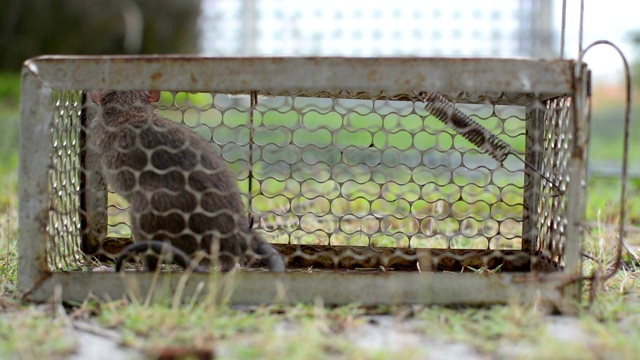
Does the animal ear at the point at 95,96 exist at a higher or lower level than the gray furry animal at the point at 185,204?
higher

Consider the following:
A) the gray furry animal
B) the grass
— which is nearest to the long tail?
the gray furry animal

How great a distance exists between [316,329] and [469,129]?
0.97m

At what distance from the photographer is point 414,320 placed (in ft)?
6.93

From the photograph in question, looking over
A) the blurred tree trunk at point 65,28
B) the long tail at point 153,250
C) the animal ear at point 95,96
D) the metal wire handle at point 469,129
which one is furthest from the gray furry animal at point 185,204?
the blurred tree trunk at point 65,28

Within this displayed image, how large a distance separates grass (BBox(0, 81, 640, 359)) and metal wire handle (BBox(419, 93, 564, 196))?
0.57 meters

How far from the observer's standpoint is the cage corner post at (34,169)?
2227 millimetres

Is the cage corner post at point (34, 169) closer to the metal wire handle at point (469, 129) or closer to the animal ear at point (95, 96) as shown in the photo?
the animal ear at point (95, 96)

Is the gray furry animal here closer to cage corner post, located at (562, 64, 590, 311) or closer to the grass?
the grass

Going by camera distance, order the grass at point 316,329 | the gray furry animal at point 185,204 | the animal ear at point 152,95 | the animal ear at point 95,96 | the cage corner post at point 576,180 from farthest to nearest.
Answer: the animal ear at point 152,95
the animal ear at point 95,96
the gray furry animal at point 185,204
the cage corner post at point 576,180
the grass at point 316,329

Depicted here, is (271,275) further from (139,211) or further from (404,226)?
(404,226)

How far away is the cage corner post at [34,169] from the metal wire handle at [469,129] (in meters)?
1.25

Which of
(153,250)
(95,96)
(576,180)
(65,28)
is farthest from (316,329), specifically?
(65,28)

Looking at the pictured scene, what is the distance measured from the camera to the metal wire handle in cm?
258

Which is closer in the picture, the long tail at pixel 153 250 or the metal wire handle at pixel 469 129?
the long tail at pixel 153 250
